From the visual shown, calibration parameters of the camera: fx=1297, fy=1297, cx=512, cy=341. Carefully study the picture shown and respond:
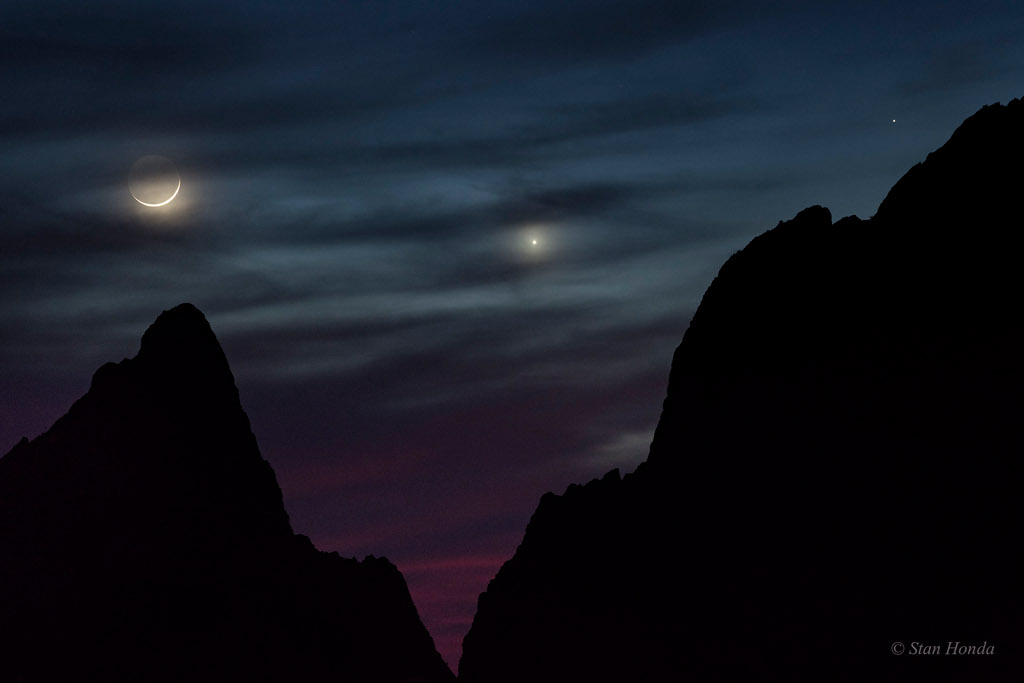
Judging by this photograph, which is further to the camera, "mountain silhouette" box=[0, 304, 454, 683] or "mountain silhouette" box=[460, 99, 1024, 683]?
"mountain silhouette" box=[0, 304, 454, 683]

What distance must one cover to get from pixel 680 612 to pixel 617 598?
911cm

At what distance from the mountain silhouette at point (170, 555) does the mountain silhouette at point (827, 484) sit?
5548 centimetres

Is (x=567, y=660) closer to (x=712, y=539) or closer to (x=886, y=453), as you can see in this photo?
Result: (x=712, y=539)

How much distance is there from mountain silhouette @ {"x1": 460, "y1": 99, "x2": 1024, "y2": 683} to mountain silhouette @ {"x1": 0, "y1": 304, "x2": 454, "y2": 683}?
55.5 m

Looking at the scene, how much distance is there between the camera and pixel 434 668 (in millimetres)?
195000

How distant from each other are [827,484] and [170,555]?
352 feet

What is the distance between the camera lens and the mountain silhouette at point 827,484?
3634 inches

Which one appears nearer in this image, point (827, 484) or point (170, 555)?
point (827, 484)

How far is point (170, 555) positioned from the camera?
181m

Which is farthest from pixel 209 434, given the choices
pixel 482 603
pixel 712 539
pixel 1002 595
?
pixel 1002 595

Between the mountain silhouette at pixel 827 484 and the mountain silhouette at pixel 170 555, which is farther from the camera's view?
the mountain silhouette at pixel 170 555

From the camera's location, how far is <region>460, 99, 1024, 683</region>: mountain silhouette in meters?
92.3

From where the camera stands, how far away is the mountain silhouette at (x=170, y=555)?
168375 mm

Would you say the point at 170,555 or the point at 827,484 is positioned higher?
the point at 170,555
